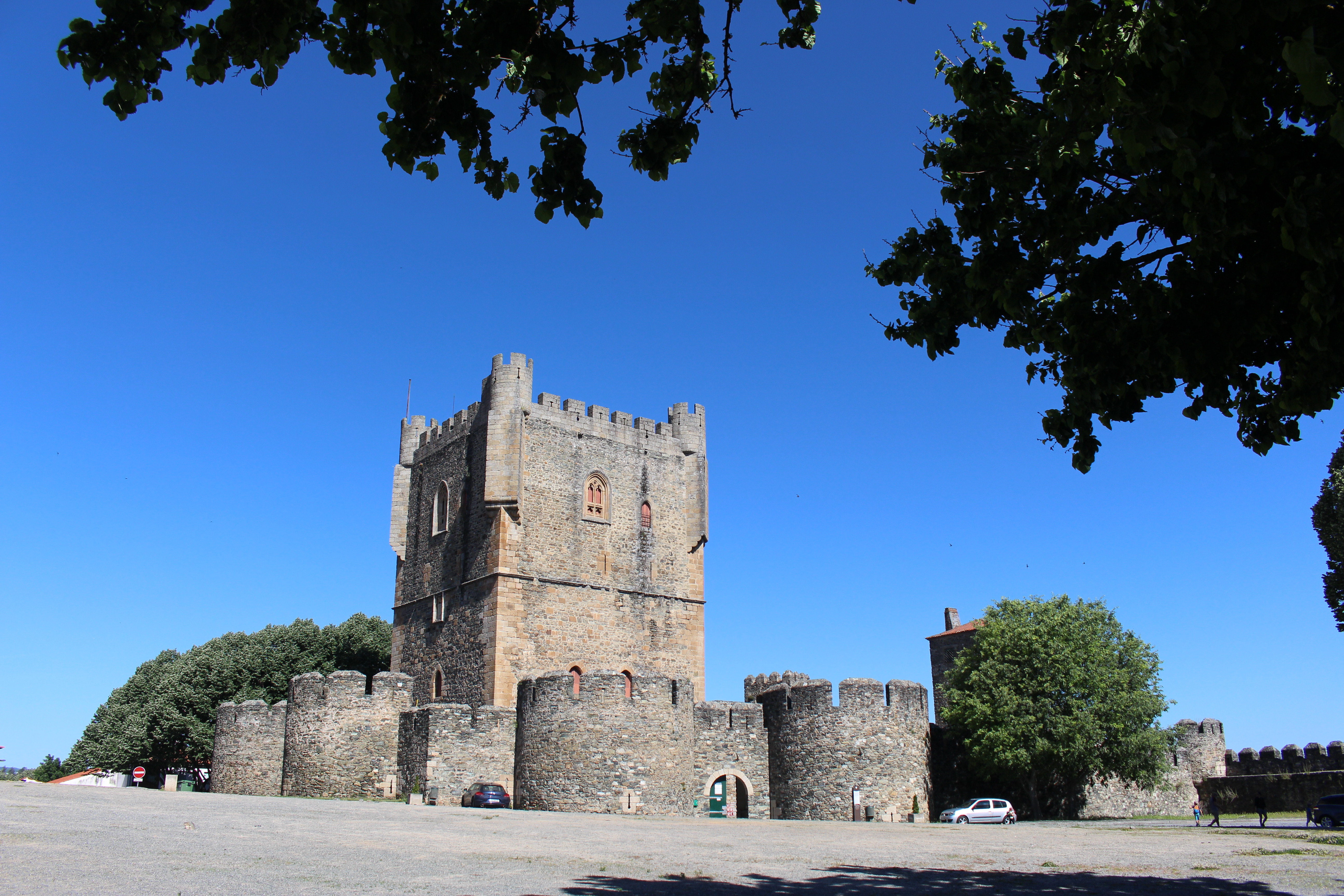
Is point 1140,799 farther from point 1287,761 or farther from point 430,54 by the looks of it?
point 430,54

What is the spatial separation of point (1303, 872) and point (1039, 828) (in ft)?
38.7

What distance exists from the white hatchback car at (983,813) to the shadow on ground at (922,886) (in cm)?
1714

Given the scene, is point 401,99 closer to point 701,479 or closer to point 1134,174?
point 1134,174

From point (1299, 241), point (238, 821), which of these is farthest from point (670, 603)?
point (1299, 241)

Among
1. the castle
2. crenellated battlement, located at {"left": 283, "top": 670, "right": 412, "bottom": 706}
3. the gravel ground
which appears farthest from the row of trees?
crenellated battlement, located at {"left": 283, "top": 670, "right": 412, "bottom": 706}

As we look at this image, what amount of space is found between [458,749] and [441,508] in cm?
1278

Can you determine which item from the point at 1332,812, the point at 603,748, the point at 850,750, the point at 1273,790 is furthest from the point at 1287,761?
the point at 603,748

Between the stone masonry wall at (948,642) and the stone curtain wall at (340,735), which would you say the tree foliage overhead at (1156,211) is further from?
the stone masonry wall at (948,642)

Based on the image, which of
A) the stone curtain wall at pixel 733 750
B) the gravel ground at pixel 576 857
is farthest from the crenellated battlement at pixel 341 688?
the stone curtain wall at pixel 733 750

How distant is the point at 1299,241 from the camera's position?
6.05m

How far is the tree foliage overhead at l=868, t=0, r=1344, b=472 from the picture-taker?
5.86 metres

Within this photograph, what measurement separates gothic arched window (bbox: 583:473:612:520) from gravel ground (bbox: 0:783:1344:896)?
51.8 feet

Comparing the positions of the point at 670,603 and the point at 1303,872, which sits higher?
the point at 670,603

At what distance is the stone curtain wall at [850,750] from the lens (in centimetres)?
2911
